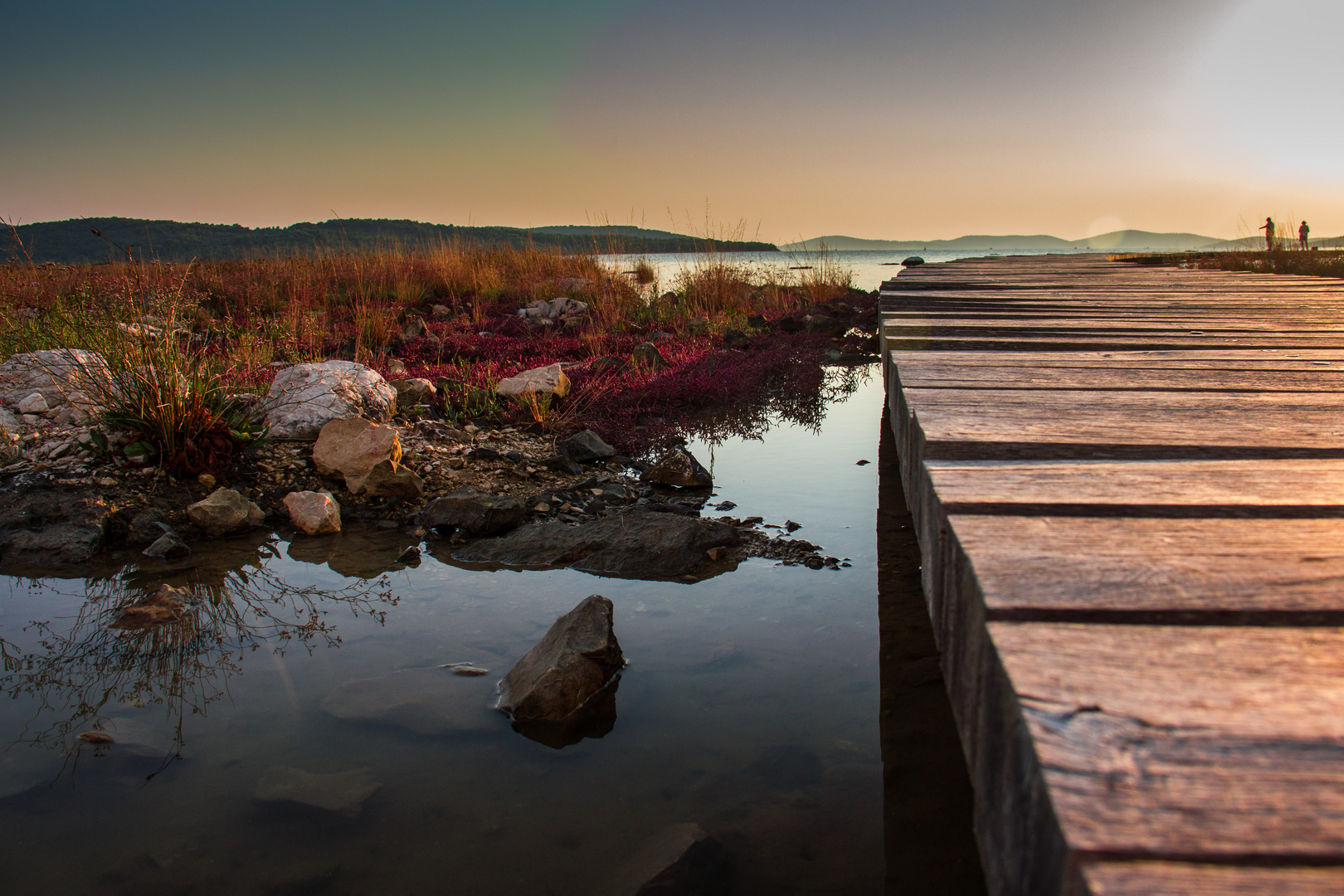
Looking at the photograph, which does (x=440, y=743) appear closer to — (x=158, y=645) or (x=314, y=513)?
(x=158, y=645)

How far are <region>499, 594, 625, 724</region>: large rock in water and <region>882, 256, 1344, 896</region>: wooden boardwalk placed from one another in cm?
109

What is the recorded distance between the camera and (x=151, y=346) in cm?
426

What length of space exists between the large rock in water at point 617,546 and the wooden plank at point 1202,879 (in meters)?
2.71

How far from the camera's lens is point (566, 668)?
89.3 inches

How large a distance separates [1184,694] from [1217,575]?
302mm

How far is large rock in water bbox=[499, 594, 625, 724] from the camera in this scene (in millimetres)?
2209

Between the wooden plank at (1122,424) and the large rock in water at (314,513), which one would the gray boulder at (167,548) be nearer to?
the large rock in water at (314,513)

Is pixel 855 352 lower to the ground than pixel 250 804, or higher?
higher

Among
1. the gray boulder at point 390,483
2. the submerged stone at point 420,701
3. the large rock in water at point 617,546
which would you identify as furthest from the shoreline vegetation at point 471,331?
the submerged stone at point 420,701

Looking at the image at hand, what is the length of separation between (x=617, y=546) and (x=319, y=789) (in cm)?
171

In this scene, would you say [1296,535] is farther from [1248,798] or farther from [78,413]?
[78,413]

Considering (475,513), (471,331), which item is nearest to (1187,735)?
(475,513)

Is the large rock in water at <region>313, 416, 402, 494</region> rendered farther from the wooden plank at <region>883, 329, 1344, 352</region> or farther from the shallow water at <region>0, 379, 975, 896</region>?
the wooden plank at <region>883, 329, 1344, 352</region>

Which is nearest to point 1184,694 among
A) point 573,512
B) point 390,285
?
point 573,512
